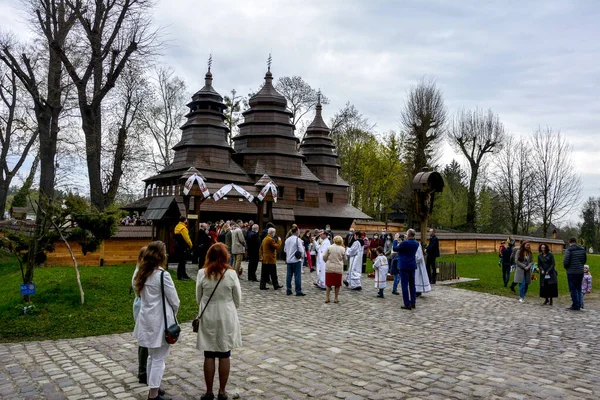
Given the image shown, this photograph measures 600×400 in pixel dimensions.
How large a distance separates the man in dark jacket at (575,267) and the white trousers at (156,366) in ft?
38.6

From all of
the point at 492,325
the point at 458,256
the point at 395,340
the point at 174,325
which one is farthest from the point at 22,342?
the point at 458,256

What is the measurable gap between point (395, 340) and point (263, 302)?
4.50 meters

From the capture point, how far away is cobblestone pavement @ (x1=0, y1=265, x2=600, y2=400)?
217 inches

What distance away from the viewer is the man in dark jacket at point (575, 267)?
1265cm

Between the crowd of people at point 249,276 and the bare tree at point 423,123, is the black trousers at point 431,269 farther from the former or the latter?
the bare tree at point 423,123

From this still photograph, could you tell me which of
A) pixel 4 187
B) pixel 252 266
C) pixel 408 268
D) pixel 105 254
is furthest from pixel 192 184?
pixel 4 187

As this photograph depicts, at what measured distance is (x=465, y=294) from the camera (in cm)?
1472

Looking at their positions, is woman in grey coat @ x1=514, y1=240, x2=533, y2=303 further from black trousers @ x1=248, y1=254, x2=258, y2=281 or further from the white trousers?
the white trousers

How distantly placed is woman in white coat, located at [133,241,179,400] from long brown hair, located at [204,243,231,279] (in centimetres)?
45

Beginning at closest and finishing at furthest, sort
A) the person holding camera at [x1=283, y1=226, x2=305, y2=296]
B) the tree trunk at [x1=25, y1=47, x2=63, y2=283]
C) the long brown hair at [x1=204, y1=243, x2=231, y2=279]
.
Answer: the long brown hair at [x1=204, y1=243, x2=231, y2=279], the person holding camera at [x1=283, y1=226, x2=305, y2=296], the tree trunk at [x1=25, y1=47, x2=63, y2=283]

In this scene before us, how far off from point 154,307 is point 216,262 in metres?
0.85

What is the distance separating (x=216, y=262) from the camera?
5.39 metres

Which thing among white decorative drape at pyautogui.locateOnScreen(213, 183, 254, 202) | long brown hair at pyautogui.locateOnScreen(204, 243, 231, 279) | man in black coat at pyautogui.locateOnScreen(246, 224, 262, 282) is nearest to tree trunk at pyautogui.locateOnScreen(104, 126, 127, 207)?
white decorative drape at pyautogui.locateOnScreen(213, 183, 254, 202)

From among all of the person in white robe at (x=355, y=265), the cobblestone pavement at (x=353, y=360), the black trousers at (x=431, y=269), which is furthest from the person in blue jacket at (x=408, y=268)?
the black trousers at (x=431, y=269)
